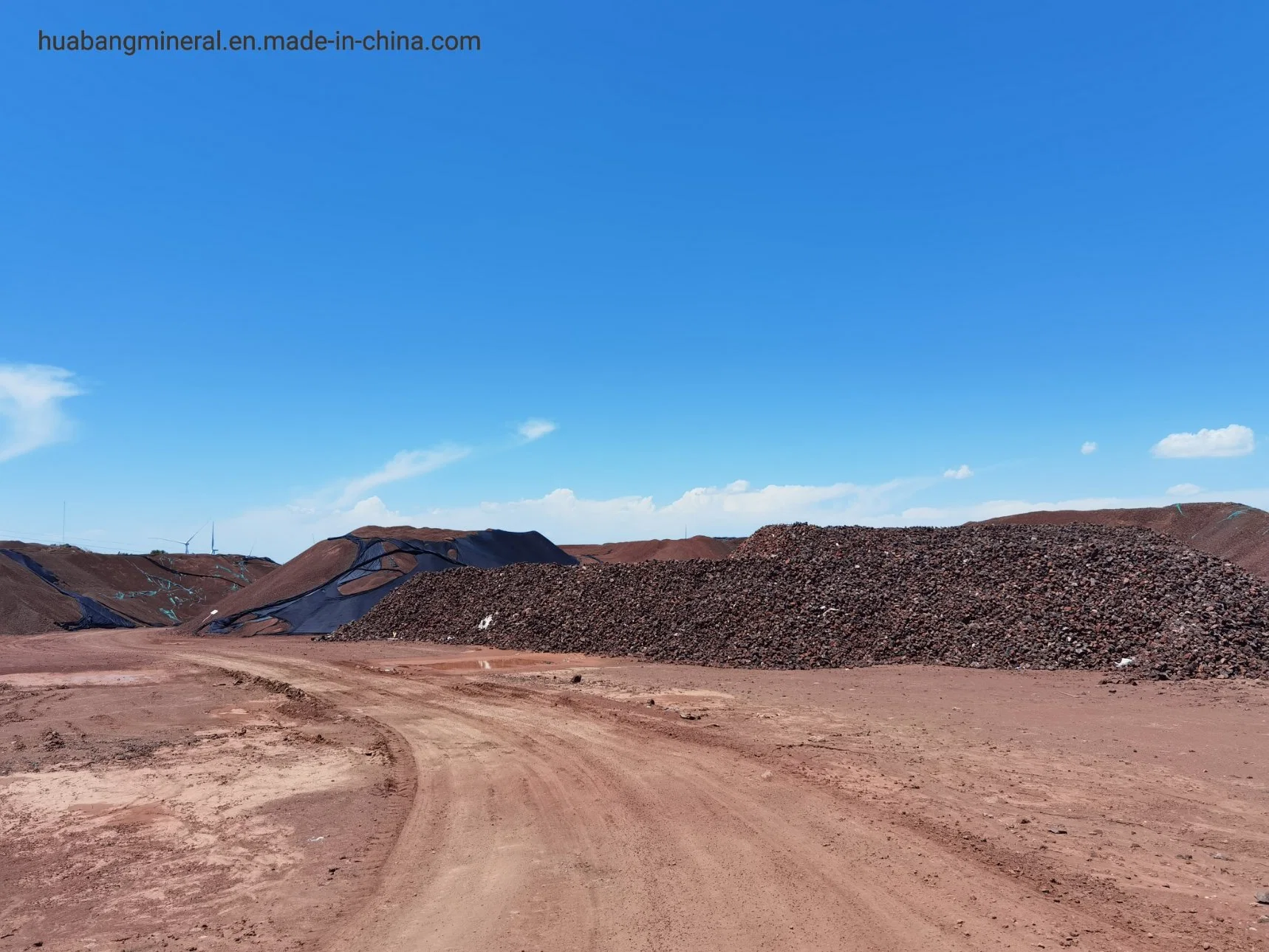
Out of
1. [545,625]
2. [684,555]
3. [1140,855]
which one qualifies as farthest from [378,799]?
[684,555]

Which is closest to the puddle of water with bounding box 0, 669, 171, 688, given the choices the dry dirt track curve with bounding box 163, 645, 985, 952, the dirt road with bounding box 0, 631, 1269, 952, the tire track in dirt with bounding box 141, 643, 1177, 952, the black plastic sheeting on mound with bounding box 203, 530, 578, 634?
the dirt road with bounding box 0, 631, 1269, 952

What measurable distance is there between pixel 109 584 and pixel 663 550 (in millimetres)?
30258

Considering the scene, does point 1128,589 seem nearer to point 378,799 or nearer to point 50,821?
point 378,799

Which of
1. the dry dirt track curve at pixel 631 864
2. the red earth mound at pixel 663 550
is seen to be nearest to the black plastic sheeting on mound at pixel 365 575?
the red earth mound at pixel 663 550

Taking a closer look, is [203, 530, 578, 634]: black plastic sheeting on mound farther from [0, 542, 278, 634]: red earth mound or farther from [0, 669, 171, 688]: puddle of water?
[0, 669, 171, 688]: puddle of water

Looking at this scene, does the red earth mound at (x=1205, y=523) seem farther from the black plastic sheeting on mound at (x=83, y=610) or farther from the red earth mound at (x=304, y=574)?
the black plastic sheeting on mound at (x=83, y=610)

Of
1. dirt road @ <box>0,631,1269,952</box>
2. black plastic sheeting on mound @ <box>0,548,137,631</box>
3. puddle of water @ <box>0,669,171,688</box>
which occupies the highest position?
black plastic sheeting on mound @ <box>0,548,137,631</box>

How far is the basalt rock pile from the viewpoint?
1520 cm

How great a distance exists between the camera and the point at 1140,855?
5.69 m

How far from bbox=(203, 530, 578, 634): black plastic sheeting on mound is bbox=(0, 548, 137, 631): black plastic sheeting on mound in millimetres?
8607

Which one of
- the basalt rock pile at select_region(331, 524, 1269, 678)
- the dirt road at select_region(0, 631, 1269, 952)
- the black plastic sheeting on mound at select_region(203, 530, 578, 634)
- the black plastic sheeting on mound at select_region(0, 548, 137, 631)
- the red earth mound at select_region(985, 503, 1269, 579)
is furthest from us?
the black plastic sheeting on mound at select_region(0, 548, 137, 631)

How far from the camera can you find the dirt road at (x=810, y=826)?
453 centimetres

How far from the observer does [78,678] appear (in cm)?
1736

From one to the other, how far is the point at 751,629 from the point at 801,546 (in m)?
7.15
